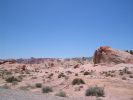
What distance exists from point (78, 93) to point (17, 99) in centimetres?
946

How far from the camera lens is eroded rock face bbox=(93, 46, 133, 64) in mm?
60438

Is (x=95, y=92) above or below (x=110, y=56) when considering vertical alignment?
below

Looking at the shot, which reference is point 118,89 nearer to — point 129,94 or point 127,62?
point 129,94

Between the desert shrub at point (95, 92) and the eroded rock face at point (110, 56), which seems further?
the eroded rock face at point (110, 56)

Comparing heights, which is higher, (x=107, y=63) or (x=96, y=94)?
(x=107, y=63)

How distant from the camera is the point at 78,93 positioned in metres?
24.0

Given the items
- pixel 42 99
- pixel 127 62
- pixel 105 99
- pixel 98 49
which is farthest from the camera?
pixel 98 49

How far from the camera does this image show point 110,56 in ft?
201

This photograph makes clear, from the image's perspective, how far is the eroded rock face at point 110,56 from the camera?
6044 centimetres

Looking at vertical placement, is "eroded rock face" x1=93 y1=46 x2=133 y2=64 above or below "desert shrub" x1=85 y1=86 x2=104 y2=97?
above

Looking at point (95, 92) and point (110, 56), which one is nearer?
point (95, 92)

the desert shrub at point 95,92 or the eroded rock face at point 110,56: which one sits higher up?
the eroded rock face at point 110,56

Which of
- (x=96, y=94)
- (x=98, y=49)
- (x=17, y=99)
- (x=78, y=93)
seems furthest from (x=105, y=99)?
(x=98, y=49)

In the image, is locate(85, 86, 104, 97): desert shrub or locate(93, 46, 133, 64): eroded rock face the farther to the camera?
locate(93, 46, 133, 64): eroded rock face
